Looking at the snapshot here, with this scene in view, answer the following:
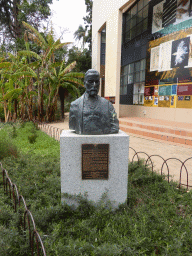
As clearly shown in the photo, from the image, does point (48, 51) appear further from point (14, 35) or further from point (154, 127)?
point (14, 35)

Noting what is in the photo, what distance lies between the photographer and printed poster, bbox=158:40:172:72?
35.8 feet

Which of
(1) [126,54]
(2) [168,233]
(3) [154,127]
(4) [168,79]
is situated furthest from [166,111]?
(2) [168,233]

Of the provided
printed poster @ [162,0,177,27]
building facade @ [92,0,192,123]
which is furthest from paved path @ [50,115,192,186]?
printed poster @ [162,0,177,27]

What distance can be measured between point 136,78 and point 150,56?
2.03 metres

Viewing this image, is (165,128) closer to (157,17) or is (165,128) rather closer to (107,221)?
(107,221)

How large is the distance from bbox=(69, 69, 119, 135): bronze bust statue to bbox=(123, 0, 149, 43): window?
465 inches

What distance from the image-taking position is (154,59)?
12.0 meters

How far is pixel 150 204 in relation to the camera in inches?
125

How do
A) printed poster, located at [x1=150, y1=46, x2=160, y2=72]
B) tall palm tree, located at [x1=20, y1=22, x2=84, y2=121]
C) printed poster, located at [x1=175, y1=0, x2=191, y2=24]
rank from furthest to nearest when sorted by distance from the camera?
tall palm tree, located at [x1=20, y1=22, x2=84, y2=121]
printed poster, located at [x1=150, y1=46, x2=160, y2=72]
printed poster, located at [x1=175, y1=0, x2=191, y2=24]

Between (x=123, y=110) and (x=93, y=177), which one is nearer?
(x=93, y=177)

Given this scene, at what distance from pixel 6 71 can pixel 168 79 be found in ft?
29.2

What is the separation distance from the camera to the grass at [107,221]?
2170 millimetres

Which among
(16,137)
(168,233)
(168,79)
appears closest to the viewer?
(168,233)

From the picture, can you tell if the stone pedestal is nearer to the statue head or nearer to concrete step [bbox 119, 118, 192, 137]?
the statue head
